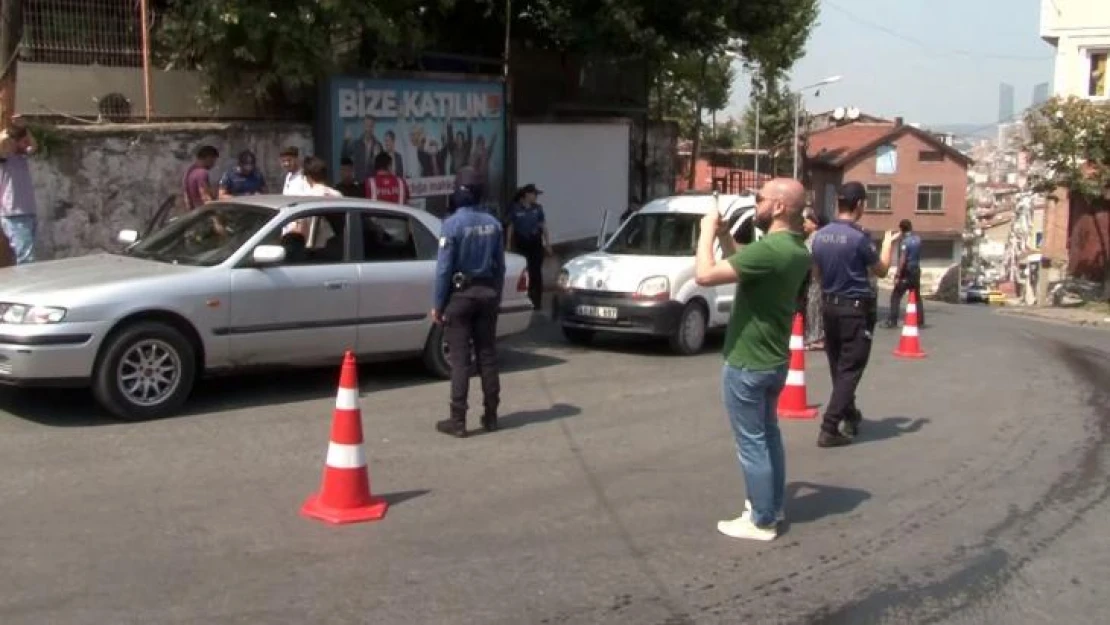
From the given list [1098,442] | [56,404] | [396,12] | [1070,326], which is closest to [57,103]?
[396,12]

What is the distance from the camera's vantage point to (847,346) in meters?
8.32

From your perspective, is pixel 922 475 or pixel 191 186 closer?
pixel 922 475

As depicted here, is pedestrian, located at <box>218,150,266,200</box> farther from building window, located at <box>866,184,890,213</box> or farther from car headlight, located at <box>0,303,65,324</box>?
building window, located at <box>866,184,890,213</box>

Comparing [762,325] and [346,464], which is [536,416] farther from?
[762,325]

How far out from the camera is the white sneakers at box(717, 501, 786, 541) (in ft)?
19.9

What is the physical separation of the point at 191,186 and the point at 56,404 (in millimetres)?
3594

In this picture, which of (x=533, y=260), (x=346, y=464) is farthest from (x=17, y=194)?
(x=533, y=260)

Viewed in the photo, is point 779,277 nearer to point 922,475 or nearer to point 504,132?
point 922,475

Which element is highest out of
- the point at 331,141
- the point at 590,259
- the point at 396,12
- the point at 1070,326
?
the point at 396,12

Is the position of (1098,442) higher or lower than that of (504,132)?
lower

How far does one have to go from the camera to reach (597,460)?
306 inches

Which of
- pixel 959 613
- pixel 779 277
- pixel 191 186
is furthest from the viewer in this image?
pixel 191 186

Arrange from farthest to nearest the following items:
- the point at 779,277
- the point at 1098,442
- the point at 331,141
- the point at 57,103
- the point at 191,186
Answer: the point at 331,141 < the point at 57,103 < the point at 191,186 < the point at 1098,442 < the point at 779,277

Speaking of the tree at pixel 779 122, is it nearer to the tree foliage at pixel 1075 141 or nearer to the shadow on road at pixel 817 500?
the tree foliage at pixel 1075 141
